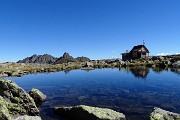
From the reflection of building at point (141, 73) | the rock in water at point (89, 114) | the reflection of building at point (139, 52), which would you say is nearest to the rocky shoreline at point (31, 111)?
the rock in water at point (89, 114)

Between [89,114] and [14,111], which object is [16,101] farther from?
[89,114]

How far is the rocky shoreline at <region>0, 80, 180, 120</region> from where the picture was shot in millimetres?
17719

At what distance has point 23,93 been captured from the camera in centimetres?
→ 2217

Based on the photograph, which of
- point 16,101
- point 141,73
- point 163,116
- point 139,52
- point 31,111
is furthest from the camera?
point 139,52

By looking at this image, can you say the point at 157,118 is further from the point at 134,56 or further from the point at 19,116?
the point at 134,56

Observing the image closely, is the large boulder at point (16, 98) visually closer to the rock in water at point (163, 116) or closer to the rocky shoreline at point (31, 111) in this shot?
the rocky shoreline at point (31, 111)

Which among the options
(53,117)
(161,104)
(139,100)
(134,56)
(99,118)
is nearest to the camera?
(99,118)

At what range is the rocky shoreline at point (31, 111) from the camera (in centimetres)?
1772

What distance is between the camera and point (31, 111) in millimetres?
21703

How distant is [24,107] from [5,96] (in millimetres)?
1968

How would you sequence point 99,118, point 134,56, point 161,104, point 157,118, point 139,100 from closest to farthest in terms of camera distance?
point 157,118
point 99,118
point 161,104
point 139,100
point 134,56

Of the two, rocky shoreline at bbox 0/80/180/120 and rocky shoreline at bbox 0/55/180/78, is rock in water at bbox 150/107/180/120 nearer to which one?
rocky shoreline at bbox 0/80/180/120

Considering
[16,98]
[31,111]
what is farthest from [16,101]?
[31,111]

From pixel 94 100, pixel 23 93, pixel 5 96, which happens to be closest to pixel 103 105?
pixel 94 100
